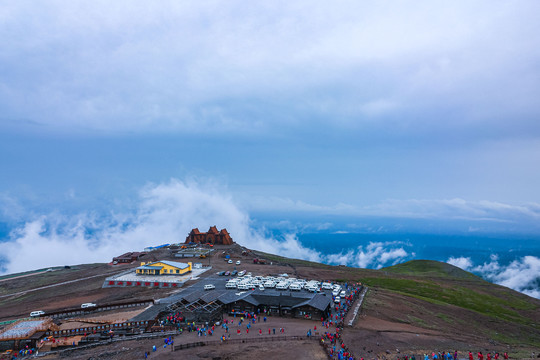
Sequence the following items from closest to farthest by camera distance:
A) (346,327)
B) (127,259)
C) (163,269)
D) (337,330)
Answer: (337,330) < (346,327) < (163,269) < (127,259)

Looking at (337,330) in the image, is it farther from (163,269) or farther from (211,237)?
(211,237)

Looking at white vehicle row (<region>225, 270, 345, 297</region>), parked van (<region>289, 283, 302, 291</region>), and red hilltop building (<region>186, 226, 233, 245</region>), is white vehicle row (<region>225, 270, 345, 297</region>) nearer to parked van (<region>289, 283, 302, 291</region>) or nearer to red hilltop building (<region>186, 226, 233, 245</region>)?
parked van (<region>289, 283, 302, 291</region>)

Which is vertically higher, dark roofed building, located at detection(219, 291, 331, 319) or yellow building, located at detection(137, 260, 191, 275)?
yellow building, located at detection(137, 260, 191, 275)

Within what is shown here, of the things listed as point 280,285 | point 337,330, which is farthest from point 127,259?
point 337,330

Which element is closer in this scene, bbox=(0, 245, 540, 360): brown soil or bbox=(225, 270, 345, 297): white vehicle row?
bbox=(0, 245, 540, 360): brown soil

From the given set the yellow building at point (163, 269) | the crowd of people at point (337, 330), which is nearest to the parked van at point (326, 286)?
the crowd of people at point (337, 330)

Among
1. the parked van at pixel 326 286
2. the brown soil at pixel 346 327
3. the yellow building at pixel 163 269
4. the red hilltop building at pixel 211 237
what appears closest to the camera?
the brown soil at pixel 346 327

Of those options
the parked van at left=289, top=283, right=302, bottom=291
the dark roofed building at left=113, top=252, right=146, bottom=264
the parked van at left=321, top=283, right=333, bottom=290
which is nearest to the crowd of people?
the parked van at left=321, top=283, right=333, bottom=290

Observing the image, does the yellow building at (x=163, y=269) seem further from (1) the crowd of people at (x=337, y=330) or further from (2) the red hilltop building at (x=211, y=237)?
(2) the red hilltop building at (x=211, y=237)

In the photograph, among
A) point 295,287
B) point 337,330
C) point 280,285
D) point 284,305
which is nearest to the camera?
point 337,330
